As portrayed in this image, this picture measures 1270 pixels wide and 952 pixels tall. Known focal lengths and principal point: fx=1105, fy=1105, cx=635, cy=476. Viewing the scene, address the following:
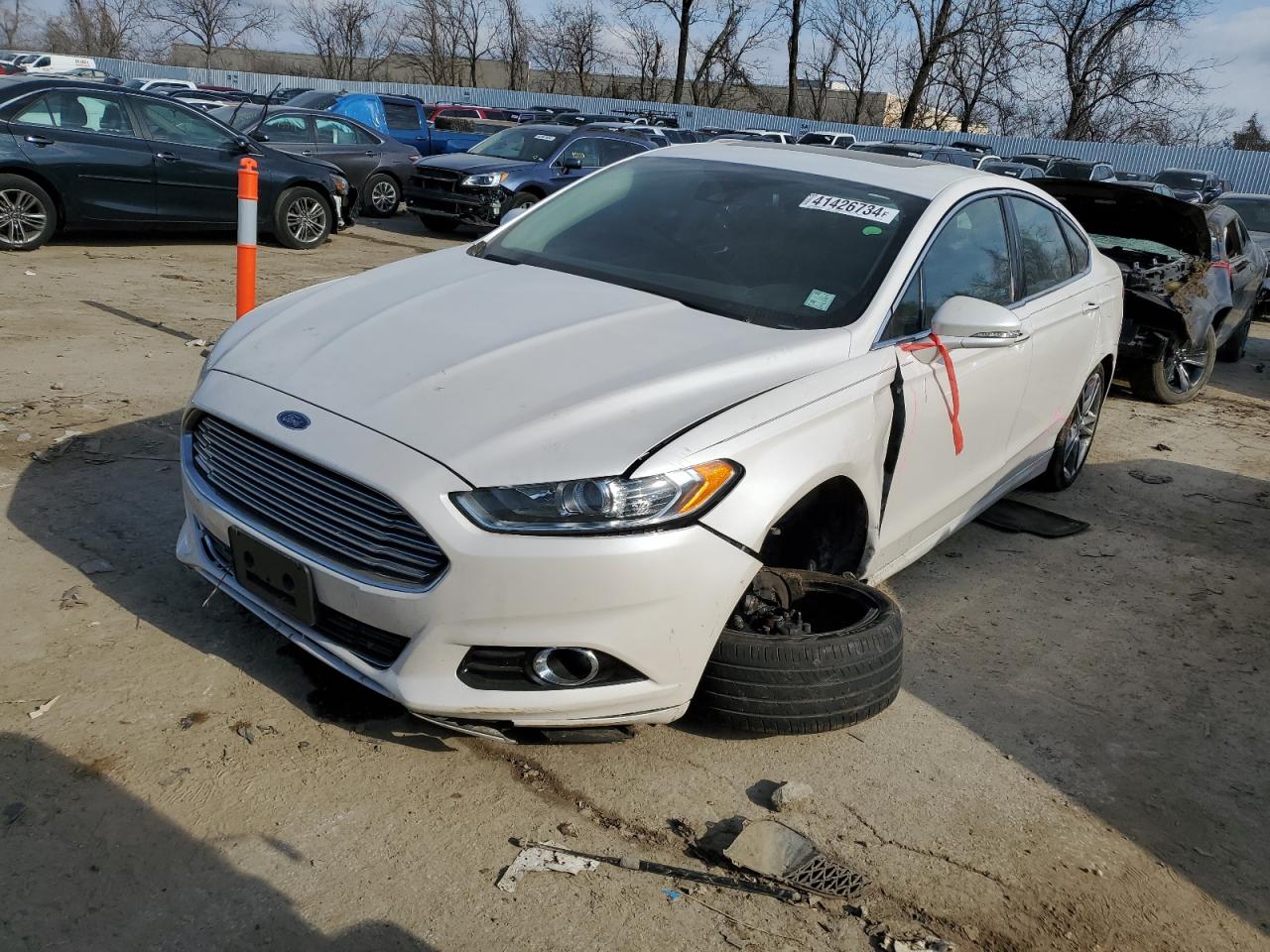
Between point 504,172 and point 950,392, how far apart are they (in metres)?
10.8

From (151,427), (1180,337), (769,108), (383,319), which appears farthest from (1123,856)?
(769,108)

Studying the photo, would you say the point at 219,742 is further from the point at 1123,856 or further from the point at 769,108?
the point at 769,108

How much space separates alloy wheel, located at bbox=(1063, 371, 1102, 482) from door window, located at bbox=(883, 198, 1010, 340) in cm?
141

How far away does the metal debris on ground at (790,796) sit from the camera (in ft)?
9.89

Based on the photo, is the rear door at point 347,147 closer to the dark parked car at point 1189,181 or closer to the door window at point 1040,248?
the door window at point 1040,248

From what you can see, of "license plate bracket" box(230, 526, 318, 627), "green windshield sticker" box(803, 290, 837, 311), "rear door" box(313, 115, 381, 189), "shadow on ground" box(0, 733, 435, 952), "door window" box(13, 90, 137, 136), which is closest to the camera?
"shadow on ground" box(0, 733, 435, 952)

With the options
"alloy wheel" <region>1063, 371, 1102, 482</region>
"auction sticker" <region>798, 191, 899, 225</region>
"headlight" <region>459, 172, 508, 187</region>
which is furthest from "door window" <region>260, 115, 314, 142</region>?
"auction sticker" <region>798, 191, 899, 225</region>

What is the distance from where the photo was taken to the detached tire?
3.06 m

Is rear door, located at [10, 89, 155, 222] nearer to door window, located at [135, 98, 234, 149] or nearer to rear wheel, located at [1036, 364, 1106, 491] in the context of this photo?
door window, located at [135, 98, 234, 149]

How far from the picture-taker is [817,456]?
10.2ft

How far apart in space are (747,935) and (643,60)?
182ft

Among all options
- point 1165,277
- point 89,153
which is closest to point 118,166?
point 89,153

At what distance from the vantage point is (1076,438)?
585cm

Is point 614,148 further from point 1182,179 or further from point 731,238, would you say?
point 1182,179
